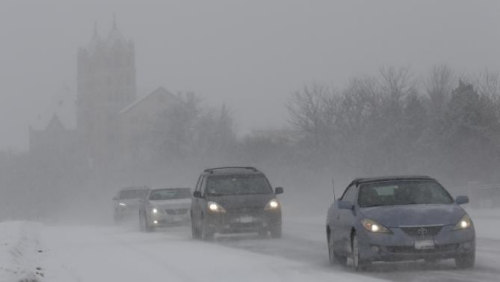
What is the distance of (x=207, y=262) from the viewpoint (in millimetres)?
16641

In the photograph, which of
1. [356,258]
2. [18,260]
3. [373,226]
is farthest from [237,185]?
[373,226]

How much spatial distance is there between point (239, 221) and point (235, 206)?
1.29ft

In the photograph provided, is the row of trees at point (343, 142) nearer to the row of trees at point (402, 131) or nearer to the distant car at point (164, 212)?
the row of trees at point (402, 131)

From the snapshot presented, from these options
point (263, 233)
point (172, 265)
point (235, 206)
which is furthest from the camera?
point (263, 233)

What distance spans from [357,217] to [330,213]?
2155 mm

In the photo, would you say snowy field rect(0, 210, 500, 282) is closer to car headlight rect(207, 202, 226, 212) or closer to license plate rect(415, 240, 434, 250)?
license plate rect(415, 240, 434, 250)

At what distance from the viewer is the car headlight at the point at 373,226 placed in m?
13.9

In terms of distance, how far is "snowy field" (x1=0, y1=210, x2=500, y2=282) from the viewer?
536 inches

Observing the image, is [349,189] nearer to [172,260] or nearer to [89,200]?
[172,260]

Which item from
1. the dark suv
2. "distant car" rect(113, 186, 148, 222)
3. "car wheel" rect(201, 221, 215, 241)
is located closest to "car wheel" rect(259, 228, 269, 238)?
the dark suv

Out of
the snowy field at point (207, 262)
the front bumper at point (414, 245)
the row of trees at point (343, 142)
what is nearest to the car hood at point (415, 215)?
the front bumper at point (414, 245)

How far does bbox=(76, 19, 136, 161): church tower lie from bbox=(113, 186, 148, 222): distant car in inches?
5280

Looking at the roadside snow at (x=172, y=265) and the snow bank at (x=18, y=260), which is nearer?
the snow bank at (x=18, y=260)

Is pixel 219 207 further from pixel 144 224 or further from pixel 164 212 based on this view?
pixel 144 224
